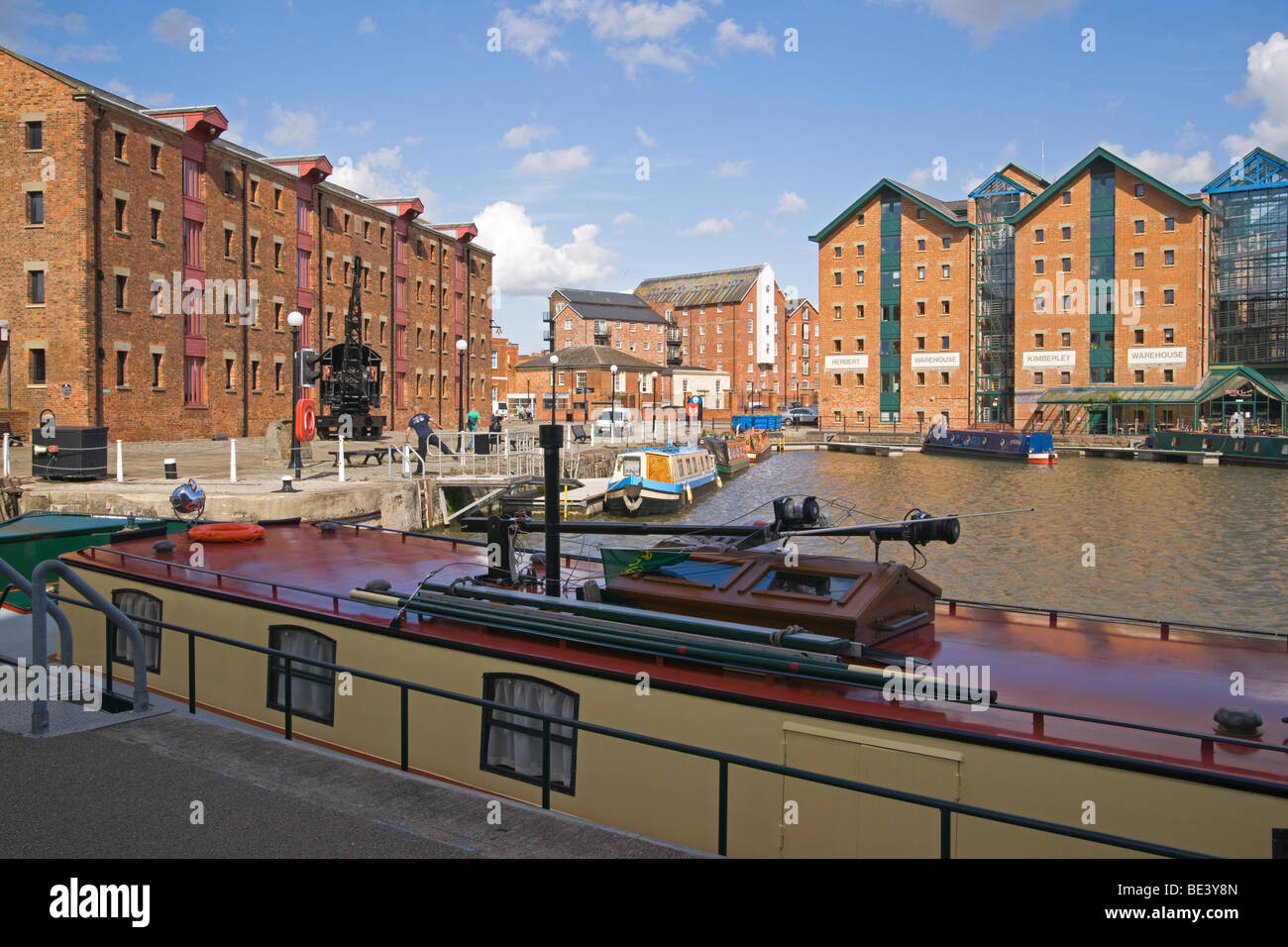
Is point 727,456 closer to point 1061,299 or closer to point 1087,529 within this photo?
point 1087,529

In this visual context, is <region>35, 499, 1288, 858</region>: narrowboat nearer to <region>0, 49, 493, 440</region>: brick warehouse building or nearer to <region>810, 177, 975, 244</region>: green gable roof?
<region>0, 49, 493, 440</region>: brick warehouse building

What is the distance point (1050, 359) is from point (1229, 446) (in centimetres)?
1735

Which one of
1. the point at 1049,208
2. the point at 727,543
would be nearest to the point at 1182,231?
the point at 1049,208

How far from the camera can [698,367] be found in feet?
397

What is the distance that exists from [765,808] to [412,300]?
60.3m

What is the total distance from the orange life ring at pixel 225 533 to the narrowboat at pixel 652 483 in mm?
23613

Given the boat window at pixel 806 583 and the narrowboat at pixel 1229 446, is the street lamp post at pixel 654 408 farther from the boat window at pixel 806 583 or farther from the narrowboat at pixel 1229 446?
the boat window at pixel 806 583

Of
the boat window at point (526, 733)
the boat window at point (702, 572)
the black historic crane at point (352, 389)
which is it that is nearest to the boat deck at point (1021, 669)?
the boat window at point (526, 733)

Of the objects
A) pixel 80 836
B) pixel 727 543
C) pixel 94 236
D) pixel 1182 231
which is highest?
pixel 1182 231

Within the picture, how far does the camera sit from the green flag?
33.3 feet

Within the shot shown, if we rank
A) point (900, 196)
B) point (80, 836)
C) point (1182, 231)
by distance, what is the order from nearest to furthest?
point (80, 836) → point (1182, 231) → point (900, 196)

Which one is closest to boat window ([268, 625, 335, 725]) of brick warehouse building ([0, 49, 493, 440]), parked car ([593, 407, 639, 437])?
brick warehouse building ([0, 49, 493, 440])

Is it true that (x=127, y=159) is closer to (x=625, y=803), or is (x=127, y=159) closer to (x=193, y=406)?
(x=193, y=406)

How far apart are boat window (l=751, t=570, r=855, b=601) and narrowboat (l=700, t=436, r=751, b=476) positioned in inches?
1606
